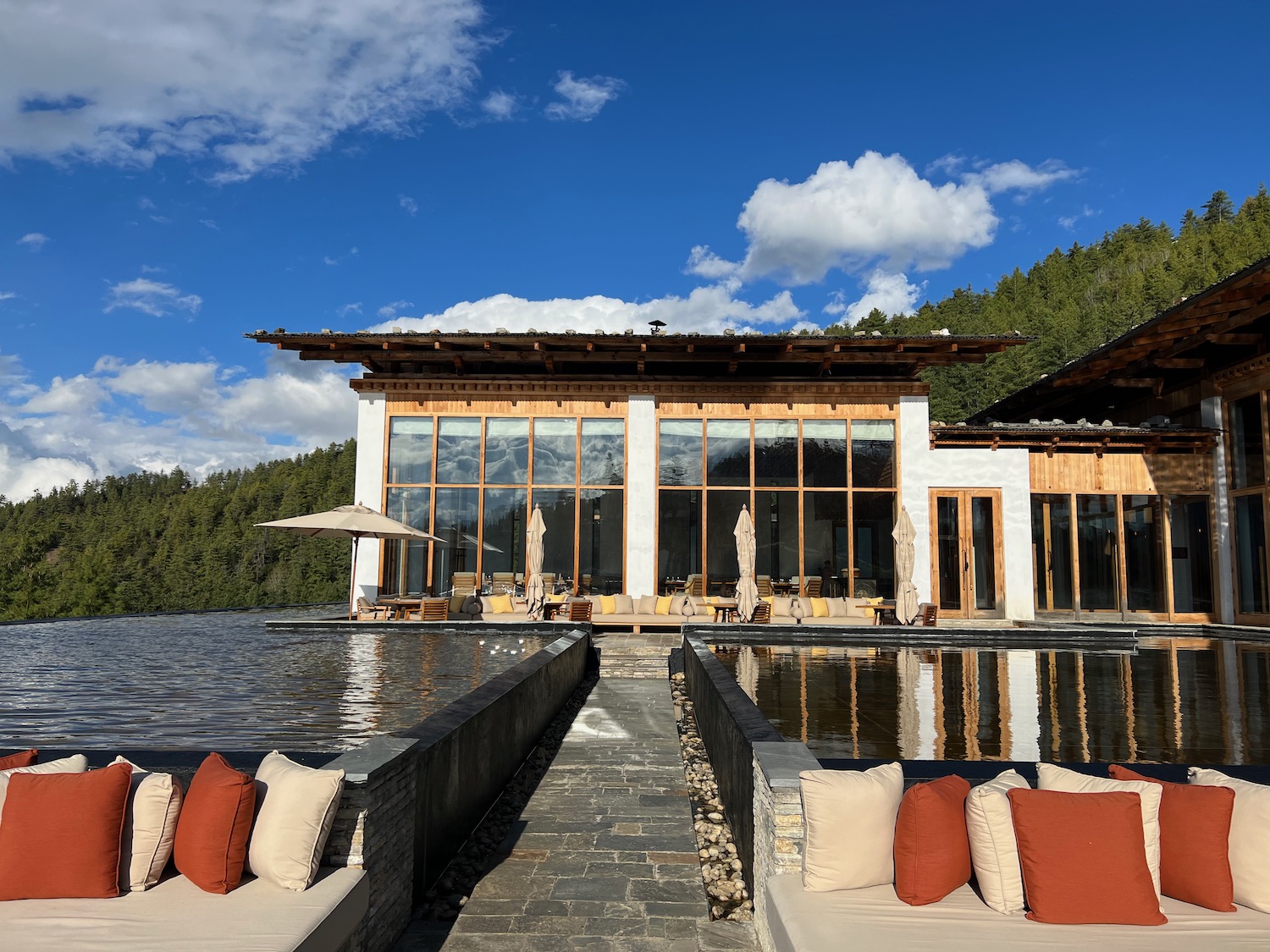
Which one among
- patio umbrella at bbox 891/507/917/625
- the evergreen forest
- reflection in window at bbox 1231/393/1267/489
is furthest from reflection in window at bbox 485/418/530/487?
the evergreen forest

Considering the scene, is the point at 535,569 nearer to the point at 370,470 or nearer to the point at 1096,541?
the point at 370,470

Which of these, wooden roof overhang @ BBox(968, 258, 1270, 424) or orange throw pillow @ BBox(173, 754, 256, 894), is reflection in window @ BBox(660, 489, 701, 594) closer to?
wooden roof overhang @ BBox(968, 258, 1270, 424)

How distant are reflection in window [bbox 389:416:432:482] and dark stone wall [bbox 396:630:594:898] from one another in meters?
9.36

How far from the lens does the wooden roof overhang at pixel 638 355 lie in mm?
14992

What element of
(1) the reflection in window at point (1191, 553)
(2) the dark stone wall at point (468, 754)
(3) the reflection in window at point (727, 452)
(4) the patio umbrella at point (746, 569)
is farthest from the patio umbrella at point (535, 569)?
(1) the reflection in window at point (1191, 553)

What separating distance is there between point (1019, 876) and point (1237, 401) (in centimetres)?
1689

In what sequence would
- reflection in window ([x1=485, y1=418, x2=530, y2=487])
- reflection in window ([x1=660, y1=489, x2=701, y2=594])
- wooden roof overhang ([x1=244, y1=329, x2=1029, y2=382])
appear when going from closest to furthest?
wooden roof overhang ([x1=244, y1=329, x2=1029, y2=382]), reflection in window ([x1=660, y1=489, x2=701, y2=594]), reflection in window ([x1=485, y1=418, x2=530, y2=487])

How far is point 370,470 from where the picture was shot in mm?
15914

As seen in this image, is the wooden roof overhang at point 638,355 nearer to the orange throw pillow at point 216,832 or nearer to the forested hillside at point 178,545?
the orange throw pillow at point 216,832

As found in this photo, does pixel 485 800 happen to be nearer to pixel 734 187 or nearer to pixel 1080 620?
pixel 1080 620

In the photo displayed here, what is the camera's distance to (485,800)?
16.7ft

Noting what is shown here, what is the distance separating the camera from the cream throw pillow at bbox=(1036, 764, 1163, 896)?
2700 millimetres

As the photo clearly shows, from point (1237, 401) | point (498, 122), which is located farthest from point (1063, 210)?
point (498, 122)

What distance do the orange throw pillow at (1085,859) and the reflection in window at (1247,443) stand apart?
15.7 m
